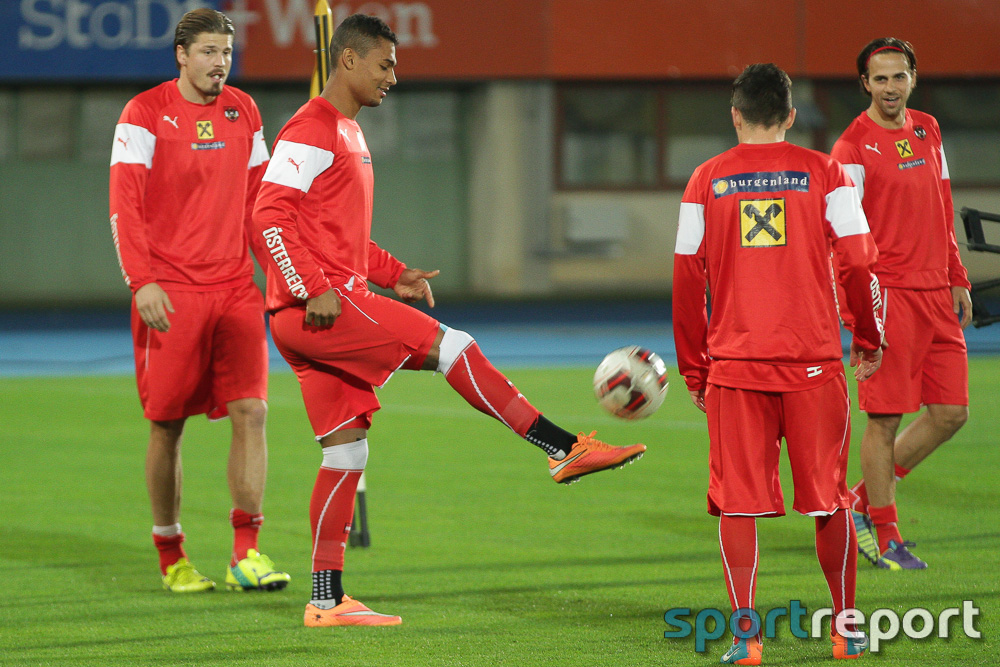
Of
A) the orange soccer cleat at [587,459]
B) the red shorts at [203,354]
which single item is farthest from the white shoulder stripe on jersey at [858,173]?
the red shorts at [203,354]

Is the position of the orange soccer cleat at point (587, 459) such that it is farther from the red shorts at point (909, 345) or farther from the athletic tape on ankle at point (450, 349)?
the red shorts at point (909, 345)

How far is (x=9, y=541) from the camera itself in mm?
6371

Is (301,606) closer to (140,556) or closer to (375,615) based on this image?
(375,615)

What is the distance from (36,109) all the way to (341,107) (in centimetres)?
1974

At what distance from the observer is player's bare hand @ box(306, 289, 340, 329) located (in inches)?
178

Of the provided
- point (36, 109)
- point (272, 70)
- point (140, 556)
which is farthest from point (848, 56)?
point (140, 556)

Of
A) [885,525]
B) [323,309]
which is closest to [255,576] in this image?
[323,309]

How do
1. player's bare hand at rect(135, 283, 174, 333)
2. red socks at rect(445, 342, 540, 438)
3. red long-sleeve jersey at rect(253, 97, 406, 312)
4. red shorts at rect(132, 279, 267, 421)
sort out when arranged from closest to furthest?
1. red long-sleeve jersey at rect(253, 97, 406, 312)
2. red socks at rect(445, 342, 540, 438)
3. player's bare hand at rect(135, 283, 174, 333)
4. red shorts at rect(132, 279, 267, 421)

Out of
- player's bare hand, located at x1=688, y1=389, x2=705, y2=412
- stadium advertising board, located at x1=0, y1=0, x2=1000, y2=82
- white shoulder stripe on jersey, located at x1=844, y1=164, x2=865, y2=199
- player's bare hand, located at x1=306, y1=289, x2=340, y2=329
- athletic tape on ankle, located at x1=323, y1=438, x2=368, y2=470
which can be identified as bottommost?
athletic tape on ankle, located at x1=323, y1=438, x2=368, y2=470

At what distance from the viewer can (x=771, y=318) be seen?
409 cm

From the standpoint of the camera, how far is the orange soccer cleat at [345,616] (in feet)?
15.6

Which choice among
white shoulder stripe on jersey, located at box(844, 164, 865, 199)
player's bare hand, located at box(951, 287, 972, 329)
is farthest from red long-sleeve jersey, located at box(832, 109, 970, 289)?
player's bare hand, located at box(951, 287, 972, 329)

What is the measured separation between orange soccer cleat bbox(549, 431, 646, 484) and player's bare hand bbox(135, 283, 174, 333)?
174 cm

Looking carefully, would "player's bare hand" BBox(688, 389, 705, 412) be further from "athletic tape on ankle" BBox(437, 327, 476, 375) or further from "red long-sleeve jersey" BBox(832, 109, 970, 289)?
"red long-sleeve jersey" BBox(832, 109, 970, 289)
